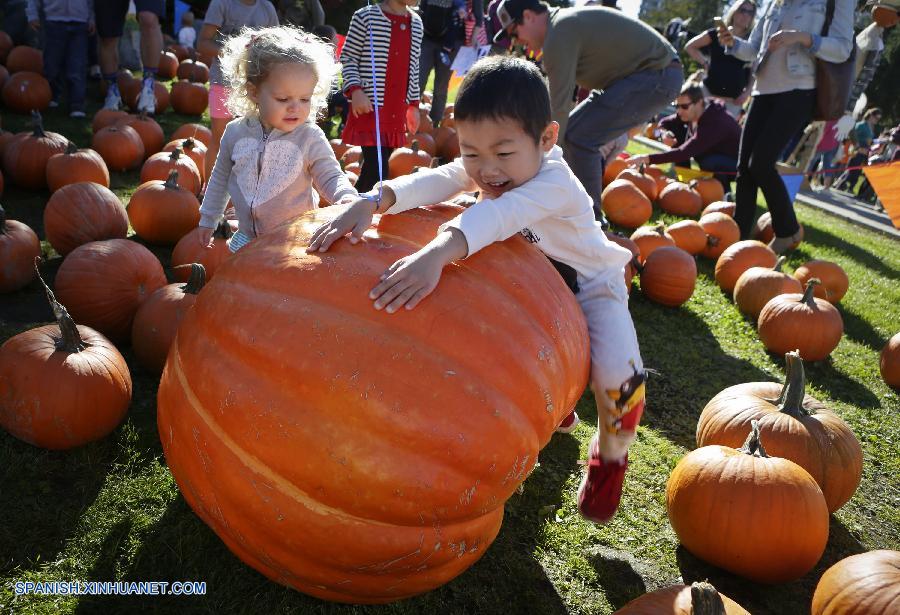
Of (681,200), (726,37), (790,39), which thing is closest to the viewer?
(790,39)

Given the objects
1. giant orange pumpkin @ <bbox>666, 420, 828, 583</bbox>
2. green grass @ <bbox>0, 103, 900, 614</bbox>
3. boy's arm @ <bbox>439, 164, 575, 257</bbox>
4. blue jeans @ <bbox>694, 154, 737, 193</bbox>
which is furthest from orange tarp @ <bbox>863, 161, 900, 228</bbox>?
boy's arm @ <bbox>439, 164, 575, 257</bbox>

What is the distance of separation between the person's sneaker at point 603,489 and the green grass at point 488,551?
0.11 meters

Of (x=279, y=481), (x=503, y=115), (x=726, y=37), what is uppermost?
(x=503, y=115)

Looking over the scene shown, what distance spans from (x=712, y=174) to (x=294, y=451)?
8963 mm

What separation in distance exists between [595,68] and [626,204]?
2.16m

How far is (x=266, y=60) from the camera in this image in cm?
330

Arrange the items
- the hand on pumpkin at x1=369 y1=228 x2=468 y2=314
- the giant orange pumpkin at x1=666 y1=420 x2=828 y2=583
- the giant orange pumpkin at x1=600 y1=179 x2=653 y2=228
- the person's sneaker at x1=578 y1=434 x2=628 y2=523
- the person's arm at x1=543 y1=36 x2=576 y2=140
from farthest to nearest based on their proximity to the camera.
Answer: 1. the giant orange pumpkin at x1=600 y1=179 x2=653 y2=228
2. the person's arm at x1=543 y1=36 x2=576 y2=140
3. the person's sneaker at x1=578 y1=434 x2=628 y2=523
4. the giant orange pumpkin at x1=666 y1=420 x2=828 y2=583
5. the hand on pumpkin at x1=369 y1=228 x2=468 y2=314

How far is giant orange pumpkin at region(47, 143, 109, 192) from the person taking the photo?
542 centimetres

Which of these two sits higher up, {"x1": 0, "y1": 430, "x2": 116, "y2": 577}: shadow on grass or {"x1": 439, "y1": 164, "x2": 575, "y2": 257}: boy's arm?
{"x1": 439, "y1": 164, "x2": 575, "y2": 257}: boy's arm

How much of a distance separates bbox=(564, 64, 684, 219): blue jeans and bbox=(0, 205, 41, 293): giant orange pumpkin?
4.24m

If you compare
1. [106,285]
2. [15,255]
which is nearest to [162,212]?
[15,255]

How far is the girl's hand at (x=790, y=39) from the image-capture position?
5.82 metres

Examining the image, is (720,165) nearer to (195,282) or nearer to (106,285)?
(195,282)

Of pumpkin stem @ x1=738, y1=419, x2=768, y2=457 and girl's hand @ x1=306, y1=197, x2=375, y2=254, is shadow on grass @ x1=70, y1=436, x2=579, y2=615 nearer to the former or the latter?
pumpkin stem @ x1=738, y1=419, x2=768, y2=457
